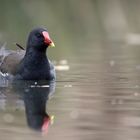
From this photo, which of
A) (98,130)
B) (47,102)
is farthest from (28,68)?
(98,130)

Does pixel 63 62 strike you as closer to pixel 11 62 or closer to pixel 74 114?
pixel 11 62

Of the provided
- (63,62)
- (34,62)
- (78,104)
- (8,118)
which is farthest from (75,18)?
(8,118)

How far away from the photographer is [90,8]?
21.8 meters

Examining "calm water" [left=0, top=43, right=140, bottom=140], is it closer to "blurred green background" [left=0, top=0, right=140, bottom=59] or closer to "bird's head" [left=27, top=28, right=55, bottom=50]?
"bird's head" [left=27, top=28, right=55, bottom=50]

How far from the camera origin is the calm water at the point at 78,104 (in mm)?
7168

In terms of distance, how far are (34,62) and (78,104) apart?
2887mm

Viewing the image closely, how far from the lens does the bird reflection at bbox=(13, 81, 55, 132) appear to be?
7.67 metres

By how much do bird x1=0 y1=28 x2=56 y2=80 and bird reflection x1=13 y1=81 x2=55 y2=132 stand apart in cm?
23

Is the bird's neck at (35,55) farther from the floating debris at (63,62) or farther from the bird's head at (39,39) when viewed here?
the floating debris at (63,62)

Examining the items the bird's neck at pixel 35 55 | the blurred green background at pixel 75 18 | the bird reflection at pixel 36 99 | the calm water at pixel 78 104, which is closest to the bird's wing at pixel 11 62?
the bird's neck at pixel 35 55

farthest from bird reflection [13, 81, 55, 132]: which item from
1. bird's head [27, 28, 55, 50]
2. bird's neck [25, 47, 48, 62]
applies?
bird's head [27, 28, 55, 50]

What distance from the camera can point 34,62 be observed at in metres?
11.6

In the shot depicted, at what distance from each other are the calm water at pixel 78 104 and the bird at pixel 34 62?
23 centimetres

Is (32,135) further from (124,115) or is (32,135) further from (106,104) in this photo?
(106,104)
